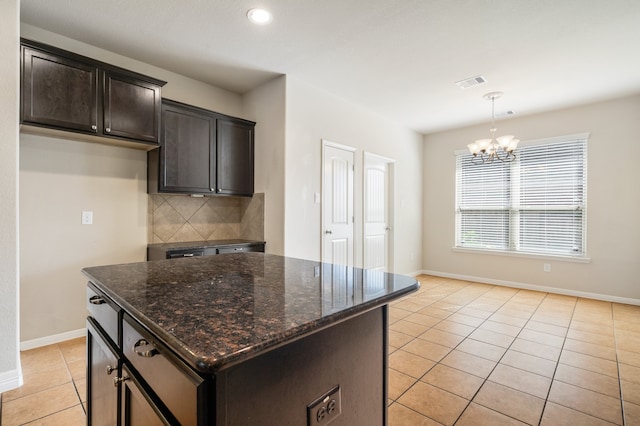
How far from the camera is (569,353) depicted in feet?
8.66

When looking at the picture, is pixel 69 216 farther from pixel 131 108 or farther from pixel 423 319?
pixel 423 319

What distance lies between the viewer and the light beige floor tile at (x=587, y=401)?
184 cm

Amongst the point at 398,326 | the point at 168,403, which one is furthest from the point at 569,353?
the point at 168,403

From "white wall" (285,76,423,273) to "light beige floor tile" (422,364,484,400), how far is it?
5.90 ft

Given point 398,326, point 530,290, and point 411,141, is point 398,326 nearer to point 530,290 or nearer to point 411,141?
point 530,290

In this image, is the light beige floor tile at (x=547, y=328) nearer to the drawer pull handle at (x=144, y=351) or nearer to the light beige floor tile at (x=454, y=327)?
the light beige floor tile at (x=454, y=327)

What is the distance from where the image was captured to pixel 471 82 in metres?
3.60

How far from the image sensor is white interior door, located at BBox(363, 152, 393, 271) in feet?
15.3

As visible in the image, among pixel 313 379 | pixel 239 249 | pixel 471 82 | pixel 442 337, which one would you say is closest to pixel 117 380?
pixel 313 379

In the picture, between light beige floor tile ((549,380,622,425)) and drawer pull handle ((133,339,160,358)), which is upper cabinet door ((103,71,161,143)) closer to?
drawer pull handle ((133,339,160,358))

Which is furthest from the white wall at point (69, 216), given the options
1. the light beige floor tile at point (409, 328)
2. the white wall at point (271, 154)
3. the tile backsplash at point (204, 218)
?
the light beige floor tile at point (409, 328)

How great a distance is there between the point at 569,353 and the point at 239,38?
12.7ft

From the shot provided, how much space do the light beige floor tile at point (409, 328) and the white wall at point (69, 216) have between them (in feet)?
8.80

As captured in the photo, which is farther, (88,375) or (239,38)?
(239,38)
